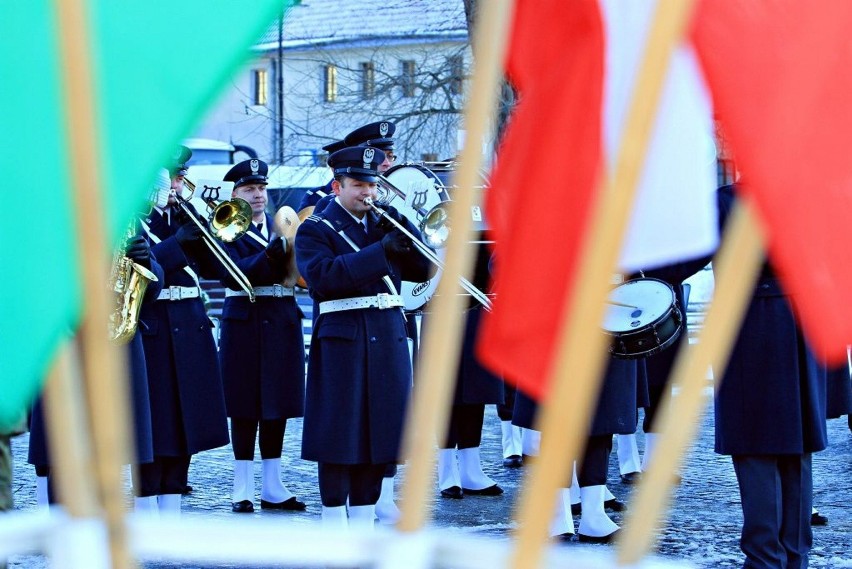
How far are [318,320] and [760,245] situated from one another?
440 centimetres

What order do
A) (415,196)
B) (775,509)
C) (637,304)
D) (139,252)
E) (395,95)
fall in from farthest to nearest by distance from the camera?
(395,95) → (415,196) → (139,252) → (637,304) → (775,509)

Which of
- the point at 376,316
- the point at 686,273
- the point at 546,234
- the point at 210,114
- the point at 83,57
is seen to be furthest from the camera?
the point at 376,316

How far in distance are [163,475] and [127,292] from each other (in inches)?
39.1

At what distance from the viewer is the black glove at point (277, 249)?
23.5 ft

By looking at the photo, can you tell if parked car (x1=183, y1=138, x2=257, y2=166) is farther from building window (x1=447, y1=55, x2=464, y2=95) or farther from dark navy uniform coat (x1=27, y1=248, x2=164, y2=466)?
dark navy uniform coat (x1=27, y1=248, x2=164, y2=466)

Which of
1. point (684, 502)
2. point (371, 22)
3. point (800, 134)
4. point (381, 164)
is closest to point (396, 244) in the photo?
point (381, 164)

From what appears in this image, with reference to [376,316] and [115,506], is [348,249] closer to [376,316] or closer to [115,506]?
[376,316]

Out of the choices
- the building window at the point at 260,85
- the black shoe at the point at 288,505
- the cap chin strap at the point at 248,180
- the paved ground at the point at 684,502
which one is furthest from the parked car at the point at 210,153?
the black shoe at the point at 288,505

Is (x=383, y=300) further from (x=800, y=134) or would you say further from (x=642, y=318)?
(x=800, y=134)

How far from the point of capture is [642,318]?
215 inches

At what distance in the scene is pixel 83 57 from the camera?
1.55 metres

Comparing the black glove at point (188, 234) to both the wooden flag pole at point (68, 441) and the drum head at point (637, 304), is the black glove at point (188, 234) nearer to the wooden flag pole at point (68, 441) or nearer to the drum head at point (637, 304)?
the drum head at point (637, 304)

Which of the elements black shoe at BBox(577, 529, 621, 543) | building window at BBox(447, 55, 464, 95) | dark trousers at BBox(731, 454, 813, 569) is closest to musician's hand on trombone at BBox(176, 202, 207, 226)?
black shoe at BBox(577, 529, 621, 543)

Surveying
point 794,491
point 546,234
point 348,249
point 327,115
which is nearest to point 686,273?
point 794,491
